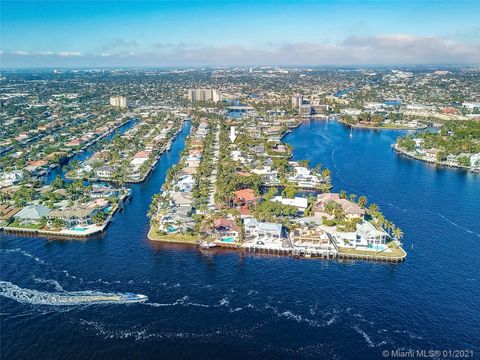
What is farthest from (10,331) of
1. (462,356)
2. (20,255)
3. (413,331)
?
(462,356)

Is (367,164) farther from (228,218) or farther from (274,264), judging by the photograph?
(274,264)

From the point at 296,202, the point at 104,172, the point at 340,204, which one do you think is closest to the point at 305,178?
the point at 296,202

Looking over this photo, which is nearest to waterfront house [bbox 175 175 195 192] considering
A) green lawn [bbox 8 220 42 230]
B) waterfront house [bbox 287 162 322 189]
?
waterfront house [bbox 287 162 322 189]

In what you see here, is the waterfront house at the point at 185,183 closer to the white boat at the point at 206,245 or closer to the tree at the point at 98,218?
the tree at the point at 98,218

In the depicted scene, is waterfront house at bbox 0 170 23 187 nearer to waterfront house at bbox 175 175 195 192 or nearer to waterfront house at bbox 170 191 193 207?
waterfront house at bbox 175 175 195 192

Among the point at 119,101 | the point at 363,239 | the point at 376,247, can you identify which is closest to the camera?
the point at 376,247

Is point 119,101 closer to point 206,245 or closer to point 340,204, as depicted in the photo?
point 340,204
